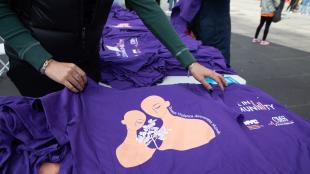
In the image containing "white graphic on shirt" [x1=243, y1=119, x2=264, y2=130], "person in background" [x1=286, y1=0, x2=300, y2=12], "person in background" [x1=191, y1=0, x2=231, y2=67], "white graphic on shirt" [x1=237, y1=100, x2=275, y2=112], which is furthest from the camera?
"person in background" [x1=286, y1=0, x2=300, y2=12]

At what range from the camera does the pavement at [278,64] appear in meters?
3.97

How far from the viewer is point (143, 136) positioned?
120 centimetres

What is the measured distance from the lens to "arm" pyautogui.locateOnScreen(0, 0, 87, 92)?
1188 millimetres

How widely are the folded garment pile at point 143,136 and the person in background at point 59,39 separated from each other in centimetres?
11

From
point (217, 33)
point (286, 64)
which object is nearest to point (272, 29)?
point (286, 64)

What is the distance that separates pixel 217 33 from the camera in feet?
8.02

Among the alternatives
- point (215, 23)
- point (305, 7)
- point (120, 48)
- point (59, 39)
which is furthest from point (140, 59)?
point (305, 7)

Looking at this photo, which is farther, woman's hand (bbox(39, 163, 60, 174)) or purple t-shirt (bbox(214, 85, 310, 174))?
purple t-shirt (bbox(214, 85, 310, 174))

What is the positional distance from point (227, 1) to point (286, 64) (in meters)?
3.49

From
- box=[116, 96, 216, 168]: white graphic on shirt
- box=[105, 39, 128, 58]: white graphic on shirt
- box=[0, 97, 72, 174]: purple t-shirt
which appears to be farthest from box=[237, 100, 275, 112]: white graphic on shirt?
box=[105, 39, 128, 58]: white graphic on shirt

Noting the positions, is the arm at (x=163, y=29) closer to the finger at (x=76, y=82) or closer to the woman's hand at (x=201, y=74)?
the woman's hand at (x=201, y=74)

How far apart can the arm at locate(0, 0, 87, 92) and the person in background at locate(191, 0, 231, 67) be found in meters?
1.41

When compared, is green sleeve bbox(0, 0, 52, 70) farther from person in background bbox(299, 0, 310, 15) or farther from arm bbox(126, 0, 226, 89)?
person in background bbox(299, 0, 310, 15)

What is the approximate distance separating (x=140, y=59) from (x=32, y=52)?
977 mm
